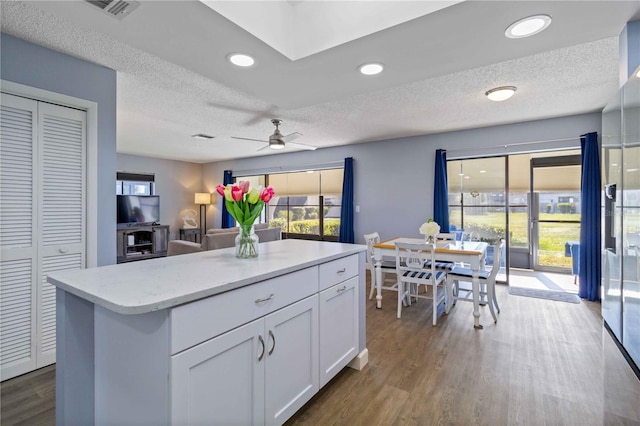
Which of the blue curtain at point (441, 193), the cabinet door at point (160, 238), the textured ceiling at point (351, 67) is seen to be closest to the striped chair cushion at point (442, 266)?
the blue curtain at point (441, 193)

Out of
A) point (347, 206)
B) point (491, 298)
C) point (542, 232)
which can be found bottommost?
point (491, 298)

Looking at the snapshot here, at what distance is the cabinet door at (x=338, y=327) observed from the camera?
6.19 ft

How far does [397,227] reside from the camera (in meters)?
5.45

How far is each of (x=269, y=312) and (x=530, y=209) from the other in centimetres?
588

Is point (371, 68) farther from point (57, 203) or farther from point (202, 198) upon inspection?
point (202, 198)

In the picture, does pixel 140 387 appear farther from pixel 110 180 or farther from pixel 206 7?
pixel 110 180

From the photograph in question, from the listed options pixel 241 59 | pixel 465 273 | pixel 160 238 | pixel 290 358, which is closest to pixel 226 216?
pixel 160 238

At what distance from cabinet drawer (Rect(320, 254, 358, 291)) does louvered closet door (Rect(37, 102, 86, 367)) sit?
7.19 ft

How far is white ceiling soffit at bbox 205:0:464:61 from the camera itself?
1617 millimetres

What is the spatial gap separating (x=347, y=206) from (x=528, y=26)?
171 inches

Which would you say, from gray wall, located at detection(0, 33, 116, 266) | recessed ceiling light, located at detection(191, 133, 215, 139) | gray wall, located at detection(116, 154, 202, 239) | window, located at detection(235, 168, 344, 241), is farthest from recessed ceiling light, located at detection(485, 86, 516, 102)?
gray wall, located at detection(116, 154, 202, 239)

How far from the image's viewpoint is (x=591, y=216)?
3906 millimetres

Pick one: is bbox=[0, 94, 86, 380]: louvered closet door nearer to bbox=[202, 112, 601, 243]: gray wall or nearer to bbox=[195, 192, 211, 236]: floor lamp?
bbox=[202, 112, 601, 243]: gray wall

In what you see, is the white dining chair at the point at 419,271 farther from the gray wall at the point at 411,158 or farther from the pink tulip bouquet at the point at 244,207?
the pink tulip bouquet at the point at 244,207
